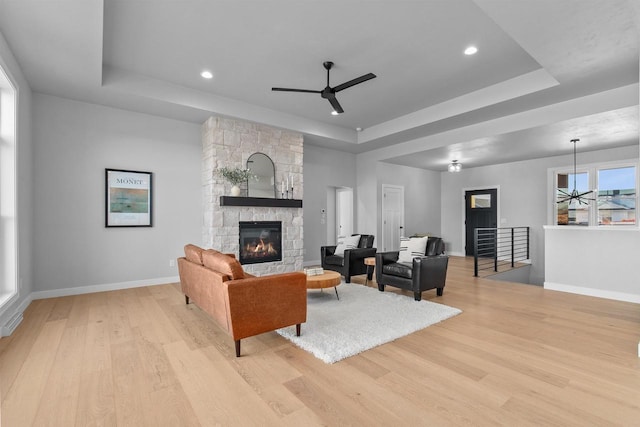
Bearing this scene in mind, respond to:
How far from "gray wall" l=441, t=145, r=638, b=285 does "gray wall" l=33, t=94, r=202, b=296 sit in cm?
754

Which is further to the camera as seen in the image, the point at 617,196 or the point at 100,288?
the point at 617,196

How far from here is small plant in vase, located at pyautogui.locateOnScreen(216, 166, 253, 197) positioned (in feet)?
17.5

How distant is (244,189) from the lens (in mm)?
5641

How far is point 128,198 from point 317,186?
12.7ft

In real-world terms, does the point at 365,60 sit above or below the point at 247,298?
above

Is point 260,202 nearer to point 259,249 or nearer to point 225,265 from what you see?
point 259,249

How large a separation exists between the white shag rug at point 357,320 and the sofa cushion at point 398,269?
30 cm

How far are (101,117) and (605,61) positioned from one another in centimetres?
671

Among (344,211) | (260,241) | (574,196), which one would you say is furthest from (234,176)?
(574,196)

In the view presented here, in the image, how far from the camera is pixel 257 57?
12.9 ft

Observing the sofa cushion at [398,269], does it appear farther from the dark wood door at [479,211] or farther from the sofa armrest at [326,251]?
the dark wood door at [479,211]

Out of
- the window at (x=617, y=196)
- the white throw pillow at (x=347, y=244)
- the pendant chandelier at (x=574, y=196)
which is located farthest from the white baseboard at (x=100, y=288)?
the window at (x=617, y=196)

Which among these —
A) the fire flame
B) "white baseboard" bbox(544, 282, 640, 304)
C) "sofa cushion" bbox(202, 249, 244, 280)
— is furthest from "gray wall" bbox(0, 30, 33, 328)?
"white baseboard" bbox(544, 282, 640, 304)

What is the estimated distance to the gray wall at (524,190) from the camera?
7.48 meters
